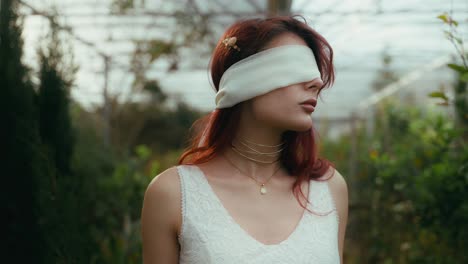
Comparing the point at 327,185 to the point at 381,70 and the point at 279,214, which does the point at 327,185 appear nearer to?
the point at 279,214

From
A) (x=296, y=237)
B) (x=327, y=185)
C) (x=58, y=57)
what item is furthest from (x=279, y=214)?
(x=58, y=57)

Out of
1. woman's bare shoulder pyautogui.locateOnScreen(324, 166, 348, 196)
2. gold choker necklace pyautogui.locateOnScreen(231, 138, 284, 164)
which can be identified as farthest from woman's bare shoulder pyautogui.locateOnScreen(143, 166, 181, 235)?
woman's bare shoulder pyautogui.locateOnScreen(324, 166, 348, 196)

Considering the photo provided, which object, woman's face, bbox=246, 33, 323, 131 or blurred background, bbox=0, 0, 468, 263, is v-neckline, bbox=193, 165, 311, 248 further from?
blurred background, bbox=0, 0, 468, 263

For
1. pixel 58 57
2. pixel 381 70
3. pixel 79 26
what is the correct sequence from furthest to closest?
pixel 381 70 < pixel 79 26 < pixel 58 57

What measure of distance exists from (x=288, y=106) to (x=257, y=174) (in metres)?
0.36

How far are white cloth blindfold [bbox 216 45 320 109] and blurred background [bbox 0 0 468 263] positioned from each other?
43cm

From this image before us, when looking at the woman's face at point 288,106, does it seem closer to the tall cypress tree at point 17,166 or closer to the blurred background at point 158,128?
the blurred background at point 158,128

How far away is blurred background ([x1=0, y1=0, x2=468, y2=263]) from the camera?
112 inches

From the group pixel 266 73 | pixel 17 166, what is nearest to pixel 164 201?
pixel 266 73

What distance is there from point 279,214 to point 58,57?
11.5ft

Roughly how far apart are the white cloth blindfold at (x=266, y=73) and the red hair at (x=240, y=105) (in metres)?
0.06

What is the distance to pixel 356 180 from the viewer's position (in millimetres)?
8914

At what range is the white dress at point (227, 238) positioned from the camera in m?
2.12

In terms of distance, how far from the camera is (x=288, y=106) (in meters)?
2.27
